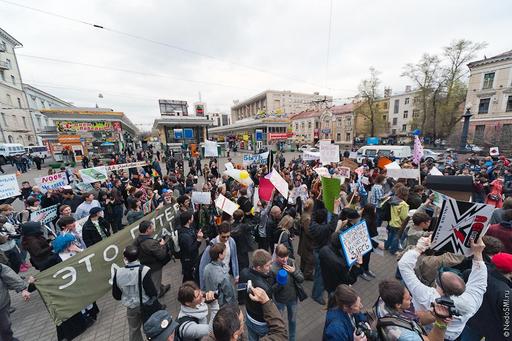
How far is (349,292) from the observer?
1.86m

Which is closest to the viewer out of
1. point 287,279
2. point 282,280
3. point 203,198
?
point 282,280

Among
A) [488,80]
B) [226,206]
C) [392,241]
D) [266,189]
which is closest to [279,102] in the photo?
[488,80]

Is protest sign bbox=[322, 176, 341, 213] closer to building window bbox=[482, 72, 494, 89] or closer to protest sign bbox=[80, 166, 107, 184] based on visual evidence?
protest sign bbox=[80, 166, 107, 184]

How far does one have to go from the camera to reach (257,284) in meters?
2.29

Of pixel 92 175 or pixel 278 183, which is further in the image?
pixel 92 175

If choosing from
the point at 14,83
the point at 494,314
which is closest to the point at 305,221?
the point at 494,314

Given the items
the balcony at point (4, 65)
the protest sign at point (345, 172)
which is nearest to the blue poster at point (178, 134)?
the protest sign at point (345, 172)

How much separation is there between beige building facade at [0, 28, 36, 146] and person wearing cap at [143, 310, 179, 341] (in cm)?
4965

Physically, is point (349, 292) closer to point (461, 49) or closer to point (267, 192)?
point (267, 192)

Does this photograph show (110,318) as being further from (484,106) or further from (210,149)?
(484,106)

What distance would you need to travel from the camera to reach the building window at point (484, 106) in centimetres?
2878

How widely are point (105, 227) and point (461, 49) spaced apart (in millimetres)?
43318

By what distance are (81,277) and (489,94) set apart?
150ft

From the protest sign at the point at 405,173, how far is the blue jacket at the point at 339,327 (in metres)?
6.95
